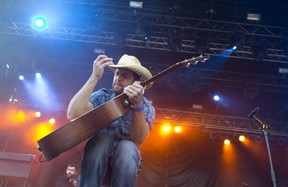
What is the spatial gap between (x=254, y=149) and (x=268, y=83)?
3251 millimetres

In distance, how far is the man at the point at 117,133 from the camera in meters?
Result: 1.75

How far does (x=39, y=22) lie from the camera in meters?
7.32

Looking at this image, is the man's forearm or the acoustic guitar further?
the man's forearm

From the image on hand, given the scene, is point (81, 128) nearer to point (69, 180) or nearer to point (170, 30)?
A: point (170, 30)

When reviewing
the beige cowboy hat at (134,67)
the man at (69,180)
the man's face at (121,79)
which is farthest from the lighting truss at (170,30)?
the man's face at (121,79)

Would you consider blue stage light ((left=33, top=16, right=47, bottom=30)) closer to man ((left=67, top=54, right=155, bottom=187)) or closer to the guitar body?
man ((left=67, top=54, right=155, bottom=187))

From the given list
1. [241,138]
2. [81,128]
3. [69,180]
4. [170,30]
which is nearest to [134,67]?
[81,128]

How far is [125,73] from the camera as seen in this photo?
2.15 meters

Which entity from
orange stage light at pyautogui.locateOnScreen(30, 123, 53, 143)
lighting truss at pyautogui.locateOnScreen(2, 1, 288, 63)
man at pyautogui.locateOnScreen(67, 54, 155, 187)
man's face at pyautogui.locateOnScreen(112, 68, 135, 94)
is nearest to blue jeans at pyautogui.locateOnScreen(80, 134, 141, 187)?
man at pyautogui.locateOnScreen(67, 54, 155, 187)

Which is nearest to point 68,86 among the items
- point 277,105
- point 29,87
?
point 29,87

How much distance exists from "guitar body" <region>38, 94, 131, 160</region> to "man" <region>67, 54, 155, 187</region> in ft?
0.23

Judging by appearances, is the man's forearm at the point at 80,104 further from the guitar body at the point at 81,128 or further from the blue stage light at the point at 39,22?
the blue stage light at the point at 39,22

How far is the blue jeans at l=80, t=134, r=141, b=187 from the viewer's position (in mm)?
1720

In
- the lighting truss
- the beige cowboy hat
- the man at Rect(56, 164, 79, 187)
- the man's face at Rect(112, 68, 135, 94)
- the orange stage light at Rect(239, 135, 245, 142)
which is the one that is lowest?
the man's face at Rect(112, 68, 135, 94)
